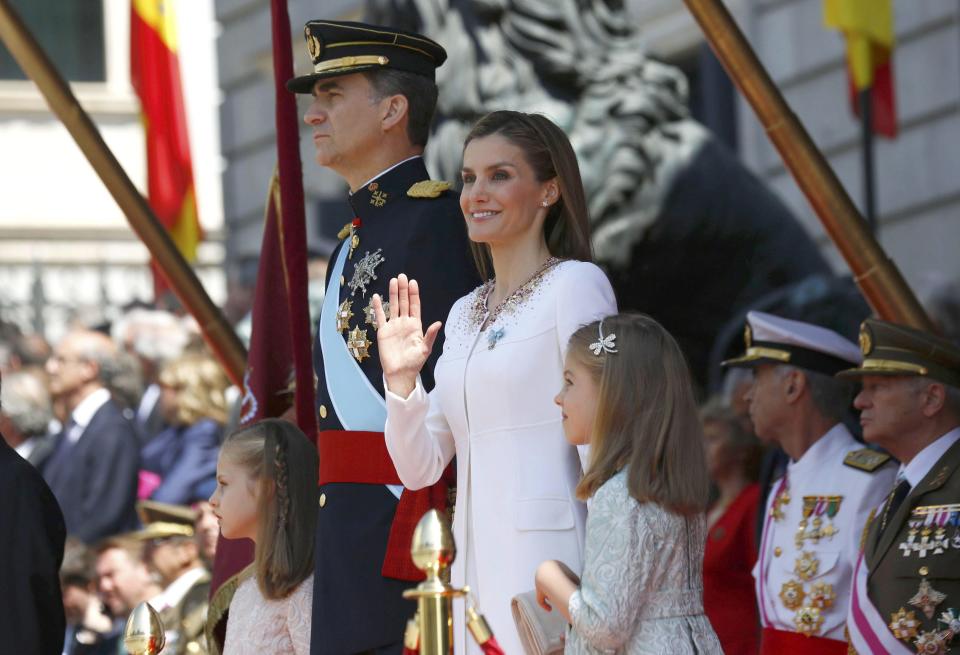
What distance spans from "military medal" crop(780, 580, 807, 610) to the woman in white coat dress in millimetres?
1698

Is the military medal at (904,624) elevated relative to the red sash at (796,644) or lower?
elevated

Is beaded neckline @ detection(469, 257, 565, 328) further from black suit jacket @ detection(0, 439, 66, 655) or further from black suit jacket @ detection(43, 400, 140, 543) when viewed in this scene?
black suit jacket @ detection(43, 400, 140, 543)

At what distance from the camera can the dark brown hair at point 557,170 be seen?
498cm

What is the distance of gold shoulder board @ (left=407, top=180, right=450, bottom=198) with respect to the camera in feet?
17.6

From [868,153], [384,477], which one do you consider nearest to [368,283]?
[384,477]

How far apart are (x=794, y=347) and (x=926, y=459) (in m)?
1.00

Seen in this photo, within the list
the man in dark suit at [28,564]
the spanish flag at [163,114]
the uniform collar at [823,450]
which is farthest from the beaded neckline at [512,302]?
the spanish flag at [163,114]

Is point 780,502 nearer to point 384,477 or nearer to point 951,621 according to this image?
point 951,621

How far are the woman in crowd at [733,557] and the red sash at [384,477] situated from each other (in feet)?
6.43

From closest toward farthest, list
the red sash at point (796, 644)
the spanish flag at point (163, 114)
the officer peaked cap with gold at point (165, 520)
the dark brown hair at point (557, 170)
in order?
the dark brown hair at point (557, 170) < the red sash at point (796, 644) < the officer peaked cap with gold at point (165, 520) < the spanish flag at point (163, 114)

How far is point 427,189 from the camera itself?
17.6ft

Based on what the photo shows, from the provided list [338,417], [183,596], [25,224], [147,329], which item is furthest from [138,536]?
[25,224]

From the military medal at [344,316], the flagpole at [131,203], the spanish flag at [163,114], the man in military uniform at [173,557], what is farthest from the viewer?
the spanish flag at [163,114]

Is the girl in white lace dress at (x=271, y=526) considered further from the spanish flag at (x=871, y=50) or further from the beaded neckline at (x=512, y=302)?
the spanish flag at (x=871, y=50)
